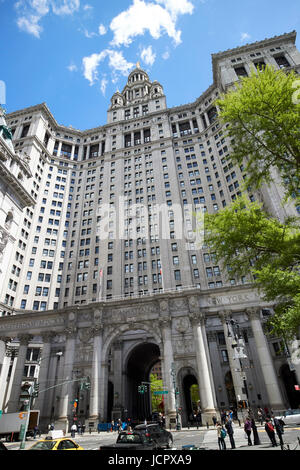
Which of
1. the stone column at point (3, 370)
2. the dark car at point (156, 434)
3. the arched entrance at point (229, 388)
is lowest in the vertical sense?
the dark car at point (156, 434)

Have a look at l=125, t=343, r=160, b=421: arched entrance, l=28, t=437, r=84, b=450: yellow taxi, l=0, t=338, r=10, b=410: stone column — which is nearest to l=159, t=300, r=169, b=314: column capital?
l=125, t=343, r=160, b=421: arched entrance

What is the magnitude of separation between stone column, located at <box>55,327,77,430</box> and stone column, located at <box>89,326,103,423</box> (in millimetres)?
3264

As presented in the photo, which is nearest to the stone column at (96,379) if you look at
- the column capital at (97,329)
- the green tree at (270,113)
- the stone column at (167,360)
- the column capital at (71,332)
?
the column capital at (97,329)

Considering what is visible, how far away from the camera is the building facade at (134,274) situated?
35406 mm

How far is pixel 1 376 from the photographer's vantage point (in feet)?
149

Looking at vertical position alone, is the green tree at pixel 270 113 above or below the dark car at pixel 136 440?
above

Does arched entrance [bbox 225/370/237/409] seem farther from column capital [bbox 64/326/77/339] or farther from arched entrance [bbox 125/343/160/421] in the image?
column capital [bbox 64/326/77/339]

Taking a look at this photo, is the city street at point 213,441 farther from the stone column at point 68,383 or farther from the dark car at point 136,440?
the stone column at point 68,383

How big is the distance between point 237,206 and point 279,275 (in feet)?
13.9

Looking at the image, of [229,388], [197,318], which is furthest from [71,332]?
[229,388]

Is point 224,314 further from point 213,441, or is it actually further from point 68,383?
point 68,383

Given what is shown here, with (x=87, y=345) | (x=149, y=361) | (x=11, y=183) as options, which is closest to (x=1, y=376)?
(x=87, y=345)

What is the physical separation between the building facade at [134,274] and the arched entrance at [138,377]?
0.38 metres
